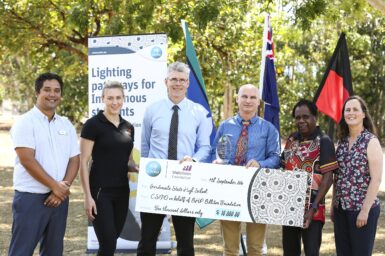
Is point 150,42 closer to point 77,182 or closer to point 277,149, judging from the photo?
point 277,149

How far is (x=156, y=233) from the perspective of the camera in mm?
5344

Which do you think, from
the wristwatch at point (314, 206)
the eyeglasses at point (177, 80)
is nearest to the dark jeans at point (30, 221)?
the eyeglasses at point (177, 80)

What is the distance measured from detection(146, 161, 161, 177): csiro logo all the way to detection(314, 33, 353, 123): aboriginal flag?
6.44 feet

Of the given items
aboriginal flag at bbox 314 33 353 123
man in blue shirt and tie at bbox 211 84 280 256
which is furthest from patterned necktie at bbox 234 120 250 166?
aboriginal flag at bbox 314 33 353 123

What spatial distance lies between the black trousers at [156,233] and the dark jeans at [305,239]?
0.85 meters

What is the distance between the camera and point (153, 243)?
209 inches

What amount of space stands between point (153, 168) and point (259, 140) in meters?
0.96

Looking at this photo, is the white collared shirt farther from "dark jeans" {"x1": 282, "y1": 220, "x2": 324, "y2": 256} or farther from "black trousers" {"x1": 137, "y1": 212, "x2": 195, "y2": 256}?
"dark jeans" {"x1": 282, "y1": 220, "x2": 324, "y2": 256}

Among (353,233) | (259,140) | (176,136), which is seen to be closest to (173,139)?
(176,136)

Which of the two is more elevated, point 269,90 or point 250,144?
point 269,90

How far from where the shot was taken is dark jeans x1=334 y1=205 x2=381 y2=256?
5.03 meters

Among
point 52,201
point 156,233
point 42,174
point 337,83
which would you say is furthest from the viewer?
point 337,83

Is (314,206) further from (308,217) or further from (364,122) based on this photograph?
(364,122)

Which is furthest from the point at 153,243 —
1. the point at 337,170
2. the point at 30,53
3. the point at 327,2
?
the point at 30,53
